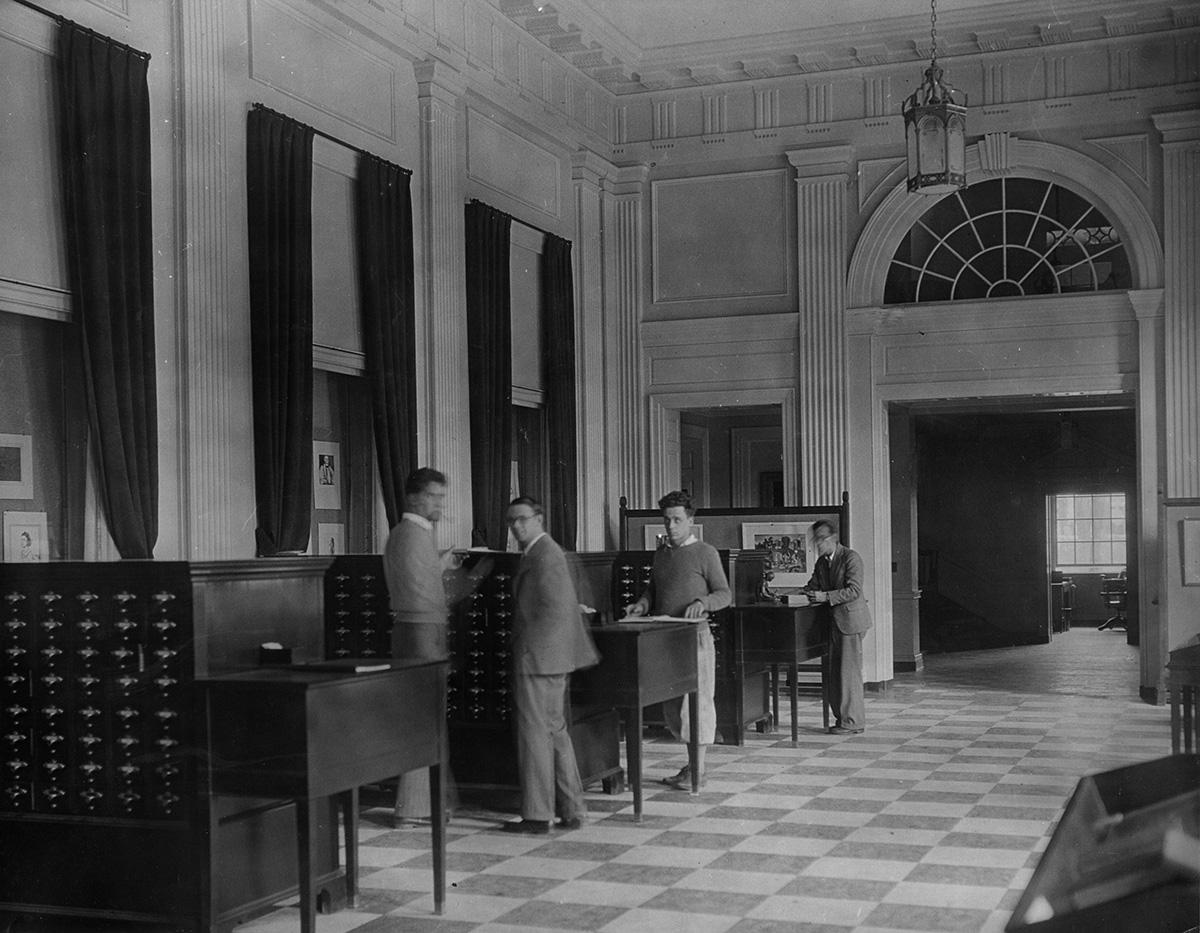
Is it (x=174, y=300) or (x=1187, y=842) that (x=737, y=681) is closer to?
(x=174, y=300)

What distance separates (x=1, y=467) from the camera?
22.6ft

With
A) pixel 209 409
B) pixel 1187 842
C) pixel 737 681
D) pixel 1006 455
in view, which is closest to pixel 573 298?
pixel 737 681

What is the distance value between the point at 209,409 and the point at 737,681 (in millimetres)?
4519

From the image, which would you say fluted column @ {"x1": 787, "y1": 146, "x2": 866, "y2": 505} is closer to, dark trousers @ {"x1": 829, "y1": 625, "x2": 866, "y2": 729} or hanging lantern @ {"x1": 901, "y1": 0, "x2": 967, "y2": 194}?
dark trousers @ {"x1": 829, "y1": 625, "x2": 866, "y2": 729}

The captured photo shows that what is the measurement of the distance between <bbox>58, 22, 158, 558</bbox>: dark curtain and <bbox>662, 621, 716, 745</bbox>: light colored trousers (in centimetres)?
335

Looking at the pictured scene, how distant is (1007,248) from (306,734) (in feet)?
34.8

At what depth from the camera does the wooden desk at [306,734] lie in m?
4.75

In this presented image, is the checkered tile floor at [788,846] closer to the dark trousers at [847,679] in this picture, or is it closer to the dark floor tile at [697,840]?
the dark floor tile at [697,840]

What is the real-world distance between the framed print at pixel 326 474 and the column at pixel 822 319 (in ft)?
18.7

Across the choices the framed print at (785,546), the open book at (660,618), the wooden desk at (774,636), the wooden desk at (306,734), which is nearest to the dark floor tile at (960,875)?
the open book at (660,618)

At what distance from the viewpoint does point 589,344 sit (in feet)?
46.0

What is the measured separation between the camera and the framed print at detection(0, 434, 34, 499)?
692 centimetres

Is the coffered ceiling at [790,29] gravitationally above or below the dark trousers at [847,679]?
above

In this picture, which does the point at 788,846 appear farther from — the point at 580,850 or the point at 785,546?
the point at 785,546
